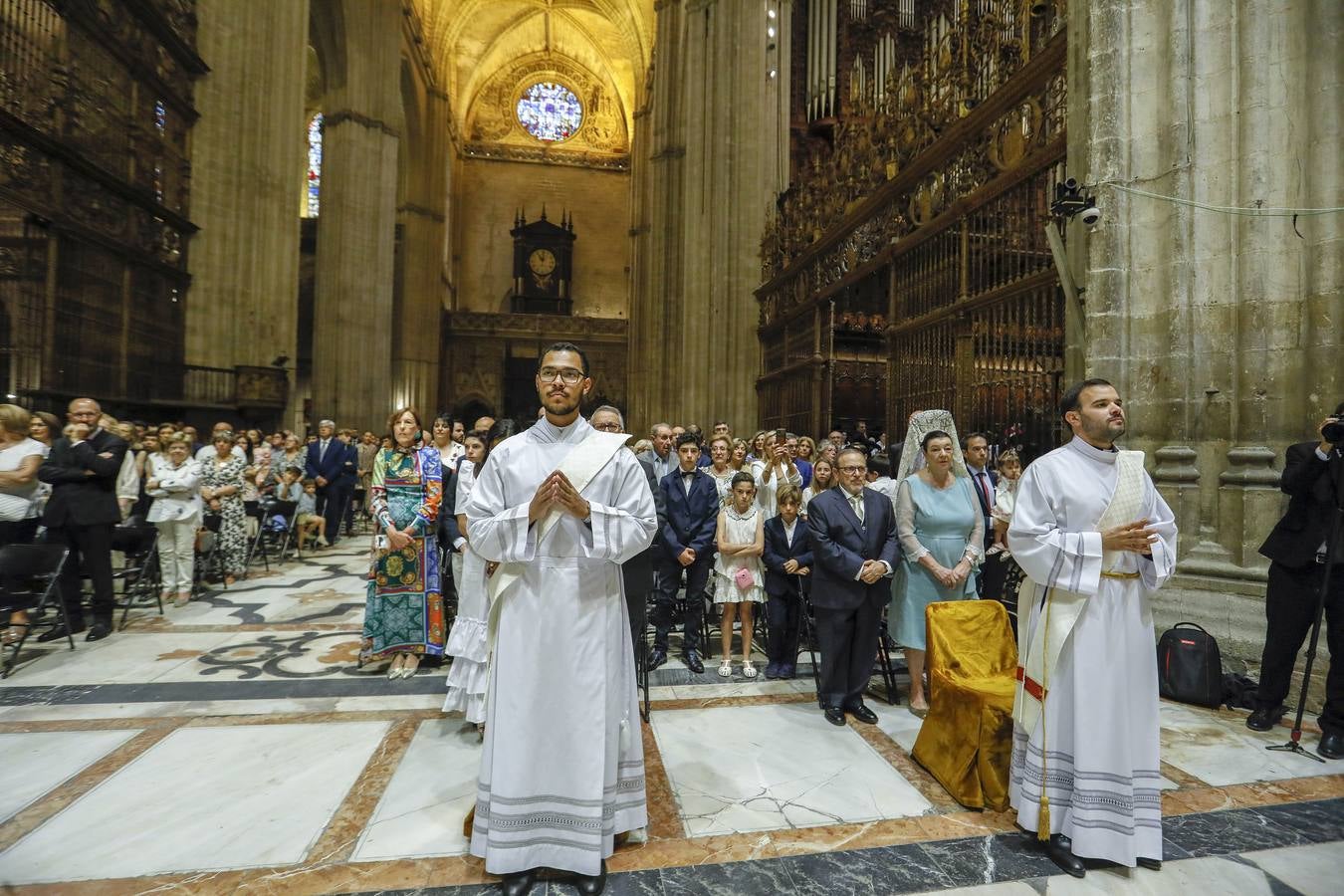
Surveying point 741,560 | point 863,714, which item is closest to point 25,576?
point 741,560

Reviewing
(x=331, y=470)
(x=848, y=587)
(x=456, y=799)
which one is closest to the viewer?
(x=456, y=799)

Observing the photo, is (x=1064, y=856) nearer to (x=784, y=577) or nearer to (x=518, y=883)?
(x=518, y=883)

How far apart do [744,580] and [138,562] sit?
5.64m

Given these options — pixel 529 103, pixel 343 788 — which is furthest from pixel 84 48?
pixel 529 103

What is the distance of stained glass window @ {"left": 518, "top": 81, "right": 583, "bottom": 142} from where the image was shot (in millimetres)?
31203

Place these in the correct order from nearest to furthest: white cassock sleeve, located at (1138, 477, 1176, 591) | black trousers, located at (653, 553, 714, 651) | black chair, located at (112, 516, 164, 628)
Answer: white cassock sleeve, located at (1138, 477, 1176, 591)
black trousers, located at (653, 553, 714, 651)
black chair, located at (112, 516, 164, 628)

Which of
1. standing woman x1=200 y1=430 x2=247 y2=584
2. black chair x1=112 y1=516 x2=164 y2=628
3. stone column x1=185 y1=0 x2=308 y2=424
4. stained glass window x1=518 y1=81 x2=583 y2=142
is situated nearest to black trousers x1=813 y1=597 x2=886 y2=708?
black chair x1=112 y1=516 x2=164 y2=628

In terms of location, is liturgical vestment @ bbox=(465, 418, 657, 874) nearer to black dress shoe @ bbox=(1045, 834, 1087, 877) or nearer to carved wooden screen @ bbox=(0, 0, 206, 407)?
black dress shoe @ bbox=(1045, 834, 1087, 877)

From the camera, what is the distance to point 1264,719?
3.47 meters

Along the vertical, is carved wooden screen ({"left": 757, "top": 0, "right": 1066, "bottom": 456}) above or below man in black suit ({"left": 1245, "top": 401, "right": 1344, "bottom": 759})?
above

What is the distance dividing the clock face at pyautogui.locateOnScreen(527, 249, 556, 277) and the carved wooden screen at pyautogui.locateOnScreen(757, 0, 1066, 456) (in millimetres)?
19781

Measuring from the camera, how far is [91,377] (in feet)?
31.5

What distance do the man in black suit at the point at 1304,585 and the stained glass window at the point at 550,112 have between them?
32.6 meters

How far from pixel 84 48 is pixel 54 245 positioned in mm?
2950
